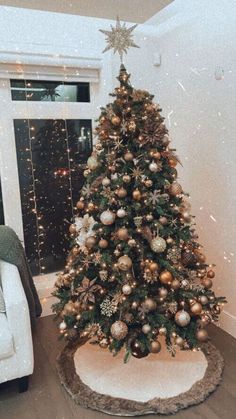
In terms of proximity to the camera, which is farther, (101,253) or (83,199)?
(83,199)

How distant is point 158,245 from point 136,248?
15 centimetres

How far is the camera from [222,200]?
252cm

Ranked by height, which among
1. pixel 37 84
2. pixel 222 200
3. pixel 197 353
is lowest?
pixel 197 353

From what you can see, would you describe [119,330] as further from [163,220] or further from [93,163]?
[93,163]

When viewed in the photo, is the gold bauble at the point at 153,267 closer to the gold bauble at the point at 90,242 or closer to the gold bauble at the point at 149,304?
the gold bauble at the point at 149,304

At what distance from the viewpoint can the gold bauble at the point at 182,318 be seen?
198 cm

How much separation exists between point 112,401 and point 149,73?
264 centimetres

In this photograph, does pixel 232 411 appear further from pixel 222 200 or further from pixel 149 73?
pixel 149 73

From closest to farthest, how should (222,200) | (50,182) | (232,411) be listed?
(232,411), (222,200), (50,182)

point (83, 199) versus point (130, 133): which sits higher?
point (130, 133)

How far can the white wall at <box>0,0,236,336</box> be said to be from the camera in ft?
7.86

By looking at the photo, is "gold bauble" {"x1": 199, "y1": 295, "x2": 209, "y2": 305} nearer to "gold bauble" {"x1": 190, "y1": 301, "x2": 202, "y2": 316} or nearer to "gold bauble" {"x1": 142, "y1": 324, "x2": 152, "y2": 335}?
"gold bauble" {"x1": 190, "y1": 301, "x2": 202, "y2": 316}

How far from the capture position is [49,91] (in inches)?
114

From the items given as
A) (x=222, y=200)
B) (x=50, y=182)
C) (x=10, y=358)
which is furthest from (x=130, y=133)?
(x=10, y=358)
